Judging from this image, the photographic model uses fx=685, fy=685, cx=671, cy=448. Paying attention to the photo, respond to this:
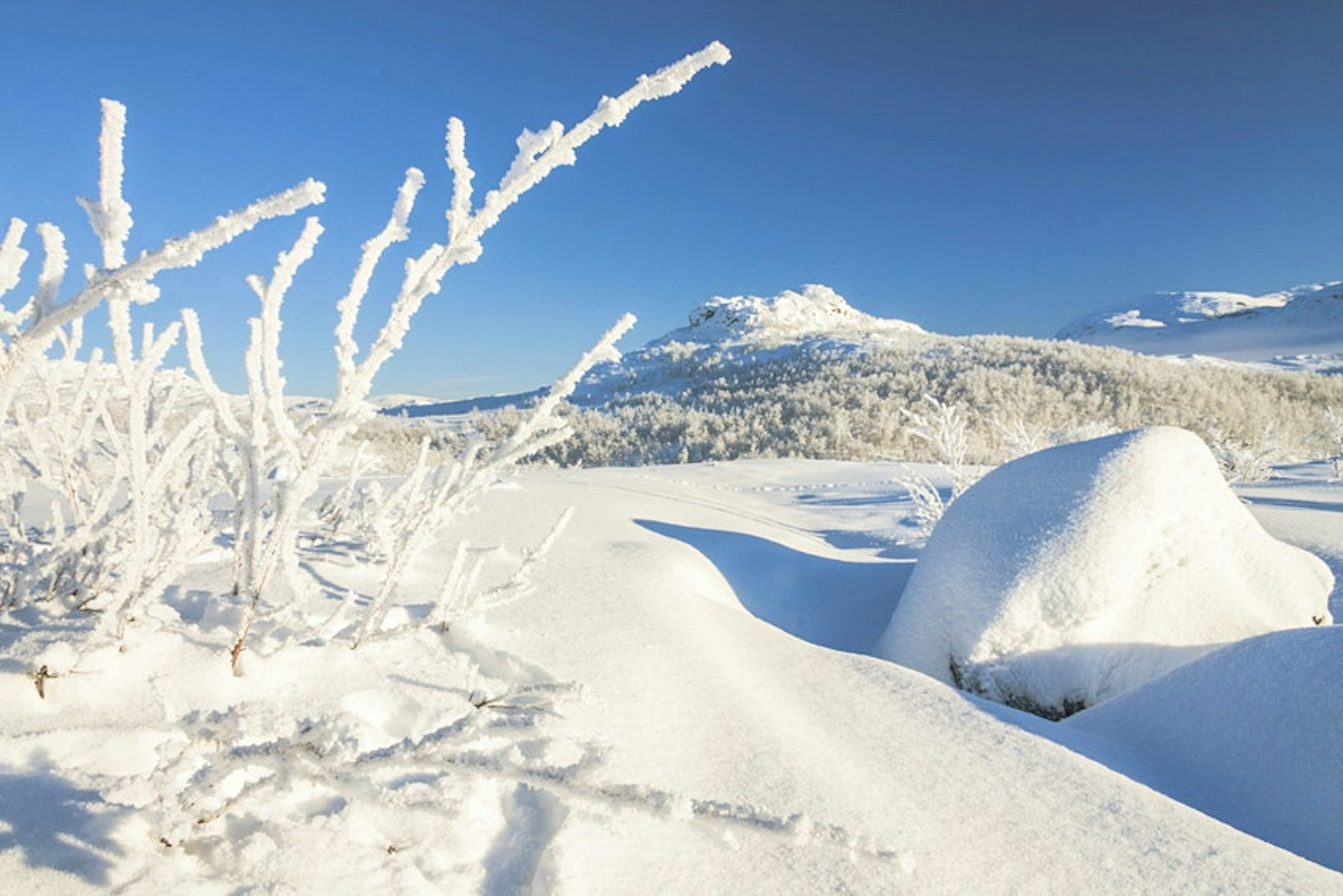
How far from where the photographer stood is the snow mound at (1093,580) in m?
2.72

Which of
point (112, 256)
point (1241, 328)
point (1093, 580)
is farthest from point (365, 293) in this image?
point (1241, 328)

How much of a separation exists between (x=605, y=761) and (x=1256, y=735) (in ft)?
6.21

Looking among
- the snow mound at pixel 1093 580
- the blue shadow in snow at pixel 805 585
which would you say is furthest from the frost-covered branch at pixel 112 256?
the snow mound at pixel 1093 580

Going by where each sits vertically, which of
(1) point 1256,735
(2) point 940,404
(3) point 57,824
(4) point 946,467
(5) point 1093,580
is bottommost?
(1) point 1256,735

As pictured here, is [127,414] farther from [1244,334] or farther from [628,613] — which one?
[1244,334]

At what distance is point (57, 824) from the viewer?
2.68 feet

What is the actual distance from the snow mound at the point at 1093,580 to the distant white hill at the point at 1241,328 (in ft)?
125

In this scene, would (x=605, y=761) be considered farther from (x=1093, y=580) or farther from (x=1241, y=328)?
(x=1241, y=328)

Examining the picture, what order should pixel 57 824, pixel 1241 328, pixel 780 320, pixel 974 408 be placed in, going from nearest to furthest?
1. pixel 57 824
2. pixel 974 408
3. pixel 780 320
4. pixel 1241 328

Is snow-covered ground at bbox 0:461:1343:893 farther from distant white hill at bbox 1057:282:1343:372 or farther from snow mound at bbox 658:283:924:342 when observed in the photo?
distant white hill at bbox 1057:282:1343:372

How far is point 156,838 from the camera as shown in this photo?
2.74 feet

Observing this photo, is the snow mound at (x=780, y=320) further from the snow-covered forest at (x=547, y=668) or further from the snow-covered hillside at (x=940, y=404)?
the snow-covered forest at (x=547, y=668)

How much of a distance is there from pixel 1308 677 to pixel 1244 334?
2567 inches

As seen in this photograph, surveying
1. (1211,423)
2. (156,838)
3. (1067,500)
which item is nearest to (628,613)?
(156,838)
